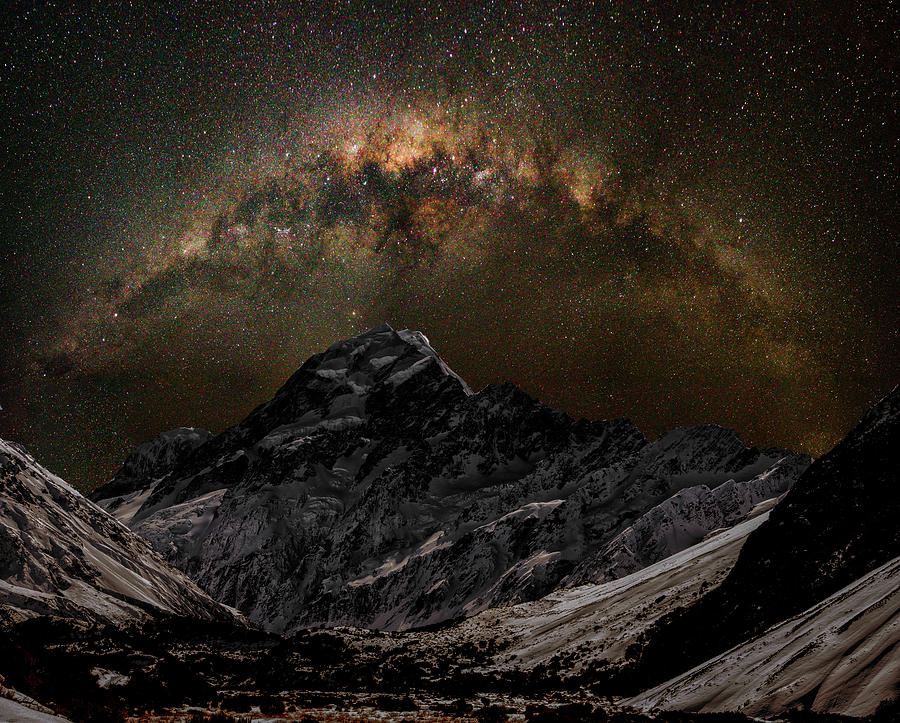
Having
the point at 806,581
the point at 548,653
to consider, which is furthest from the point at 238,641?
the point at 806,581

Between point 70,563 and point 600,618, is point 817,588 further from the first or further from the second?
point 70,563

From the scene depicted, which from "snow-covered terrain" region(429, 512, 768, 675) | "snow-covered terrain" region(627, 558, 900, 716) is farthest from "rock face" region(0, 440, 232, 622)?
"snow-covered terrain" region(627, 558, 900, 716)

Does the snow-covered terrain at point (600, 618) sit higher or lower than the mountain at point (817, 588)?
lower

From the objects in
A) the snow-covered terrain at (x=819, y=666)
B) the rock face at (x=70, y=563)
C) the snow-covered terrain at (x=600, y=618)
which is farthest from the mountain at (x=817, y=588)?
the rock face at (x=70, y=563)

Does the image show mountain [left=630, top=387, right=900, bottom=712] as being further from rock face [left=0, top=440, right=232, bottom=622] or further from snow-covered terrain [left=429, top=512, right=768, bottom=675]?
rock face [left=0, top=440, right=232, bottom=622]

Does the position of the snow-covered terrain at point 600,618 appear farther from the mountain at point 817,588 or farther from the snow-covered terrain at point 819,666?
the snow-covered terrain at point 819,666

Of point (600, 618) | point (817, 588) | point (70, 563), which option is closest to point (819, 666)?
point (817, 588)
